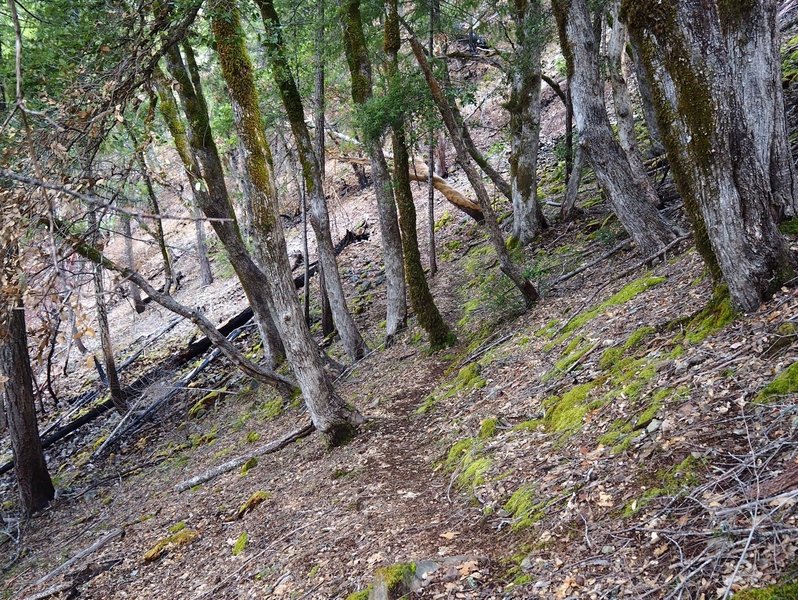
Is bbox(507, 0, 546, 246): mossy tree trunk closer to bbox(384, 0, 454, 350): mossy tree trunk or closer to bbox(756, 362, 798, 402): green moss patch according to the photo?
bbox(384, 0, 454, 350): mossy tree trunk

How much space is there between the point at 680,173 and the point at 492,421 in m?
2.98

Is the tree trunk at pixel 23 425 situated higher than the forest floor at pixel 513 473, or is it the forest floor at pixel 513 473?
the tree trunk at pixel 23 425

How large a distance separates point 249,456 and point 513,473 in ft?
18.2

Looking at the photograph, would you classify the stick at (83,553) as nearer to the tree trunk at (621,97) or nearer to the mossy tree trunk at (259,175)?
the mossy tree trunk at (259,175)

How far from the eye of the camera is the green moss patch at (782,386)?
11.2 ft

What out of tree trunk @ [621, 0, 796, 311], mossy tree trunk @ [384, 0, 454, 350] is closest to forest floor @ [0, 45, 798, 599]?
tree trunk @ [621, 0, 796, 311]

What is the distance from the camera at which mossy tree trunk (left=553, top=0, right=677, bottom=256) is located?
8.14 meters

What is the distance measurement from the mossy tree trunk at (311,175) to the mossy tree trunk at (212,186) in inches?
56.2

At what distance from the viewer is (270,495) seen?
7.32 metres

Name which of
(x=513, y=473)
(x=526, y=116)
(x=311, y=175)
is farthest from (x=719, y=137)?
(x=526, y=116)

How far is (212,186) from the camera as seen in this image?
11.6 metres

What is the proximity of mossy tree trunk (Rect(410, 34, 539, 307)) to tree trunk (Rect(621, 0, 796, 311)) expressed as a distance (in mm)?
4331

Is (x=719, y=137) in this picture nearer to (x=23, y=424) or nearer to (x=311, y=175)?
(x=311, y=175)

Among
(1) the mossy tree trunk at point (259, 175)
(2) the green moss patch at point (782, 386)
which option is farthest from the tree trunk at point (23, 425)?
(2) the green moss patch at point (782, 386)
